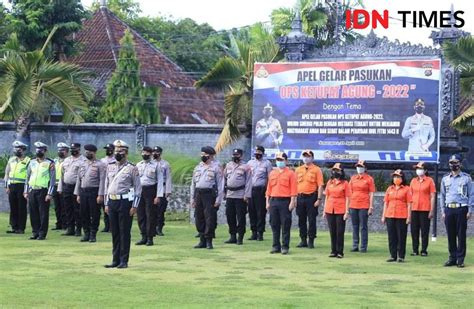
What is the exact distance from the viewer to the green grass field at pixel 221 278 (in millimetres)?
12219

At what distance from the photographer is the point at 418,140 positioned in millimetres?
21938

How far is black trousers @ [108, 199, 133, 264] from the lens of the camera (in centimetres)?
1509

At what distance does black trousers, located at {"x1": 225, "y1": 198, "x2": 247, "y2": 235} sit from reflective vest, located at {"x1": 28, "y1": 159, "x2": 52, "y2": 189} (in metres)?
3.42

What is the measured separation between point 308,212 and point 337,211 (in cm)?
134

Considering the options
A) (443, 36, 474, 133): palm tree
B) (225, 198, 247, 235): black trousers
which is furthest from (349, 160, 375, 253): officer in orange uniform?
(443, 36, 474, 133): palm tree

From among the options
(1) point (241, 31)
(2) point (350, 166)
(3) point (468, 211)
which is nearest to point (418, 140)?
(2) point (350, 166)

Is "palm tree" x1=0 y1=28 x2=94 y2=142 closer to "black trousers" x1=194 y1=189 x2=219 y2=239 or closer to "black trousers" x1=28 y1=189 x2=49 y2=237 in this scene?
"black trousers" x1=28 y1=189 x2=49 y2=237

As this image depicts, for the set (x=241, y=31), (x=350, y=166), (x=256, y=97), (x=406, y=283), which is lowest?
(x=406, y=283)

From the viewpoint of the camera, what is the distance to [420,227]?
18.2 metres

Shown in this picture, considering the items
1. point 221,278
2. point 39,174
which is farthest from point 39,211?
point 221,278

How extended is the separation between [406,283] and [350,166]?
9.25 meters

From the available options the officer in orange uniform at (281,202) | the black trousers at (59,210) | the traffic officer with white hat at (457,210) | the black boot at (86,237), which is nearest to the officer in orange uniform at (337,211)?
the officer in orange uniform at (281,202)

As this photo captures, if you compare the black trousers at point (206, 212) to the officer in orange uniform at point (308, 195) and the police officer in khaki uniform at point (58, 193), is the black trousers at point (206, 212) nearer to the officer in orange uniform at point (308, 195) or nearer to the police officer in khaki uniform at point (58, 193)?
the officer in orange uniform at point (308, 195)

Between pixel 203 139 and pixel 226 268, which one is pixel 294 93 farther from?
pixel 226 268
